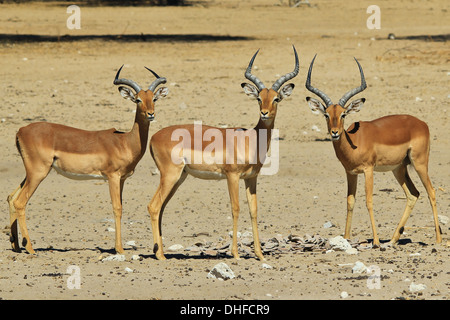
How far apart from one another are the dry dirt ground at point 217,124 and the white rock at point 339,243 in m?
0.19

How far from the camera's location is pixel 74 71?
20891mm

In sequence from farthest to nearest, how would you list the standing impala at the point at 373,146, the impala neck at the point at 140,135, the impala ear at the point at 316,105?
1. the impala ear at the point at 316,105
2. the standing impala at the point at 373,146
3. the impala neck at the point at 140,135

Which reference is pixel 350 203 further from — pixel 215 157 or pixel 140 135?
pixel 140 135

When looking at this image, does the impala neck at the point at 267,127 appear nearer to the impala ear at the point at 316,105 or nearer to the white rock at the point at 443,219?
the impala ear at the point at 316,105

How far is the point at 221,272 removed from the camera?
342 inches

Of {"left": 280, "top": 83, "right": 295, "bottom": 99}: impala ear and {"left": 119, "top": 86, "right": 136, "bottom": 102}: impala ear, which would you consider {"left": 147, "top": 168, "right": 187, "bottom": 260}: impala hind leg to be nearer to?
{"left": 119, "top": 86, "right": 136, "bottom": 102}: impala ear

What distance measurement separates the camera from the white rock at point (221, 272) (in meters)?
8.70

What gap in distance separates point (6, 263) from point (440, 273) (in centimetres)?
417

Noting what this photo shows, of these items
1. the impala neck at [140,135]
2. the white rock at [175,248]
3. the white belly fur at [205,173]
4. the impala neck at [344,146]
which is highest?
the impala neck at [140,135]

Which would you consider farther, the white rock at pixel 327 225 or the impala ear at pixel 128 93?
the white rock at pixel 327 225

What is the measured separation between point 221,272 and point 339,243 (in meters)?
1.88

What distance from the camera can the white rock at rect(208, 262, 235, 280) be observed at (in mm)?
8703

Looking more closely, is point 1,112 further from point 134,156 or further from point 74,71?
point 134,156

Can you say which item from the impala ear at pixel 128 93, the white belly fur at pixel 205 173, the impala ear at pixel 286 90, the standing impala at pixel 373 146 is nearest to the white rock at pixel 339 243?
the standing impala at pixel 373 146
